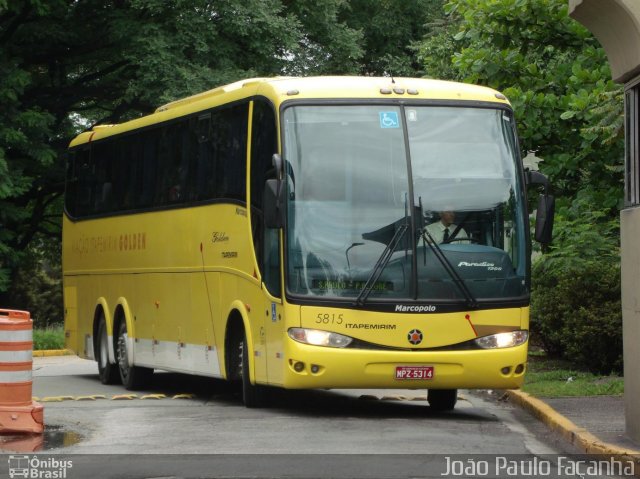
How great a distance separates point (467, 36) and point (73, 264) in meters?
7.54

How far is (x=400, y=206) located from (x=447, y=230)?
21.9 inches

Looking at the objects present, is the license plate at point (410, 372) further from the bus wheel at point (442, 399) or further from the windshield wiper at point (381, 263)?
the bus wheel at point (442, 399)

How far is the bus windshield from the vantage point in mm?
14789

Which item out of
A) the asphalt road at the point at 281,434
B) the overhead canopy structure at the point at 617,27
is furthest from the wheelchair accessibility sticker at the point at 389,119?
the asphalt road at the point at 281,434

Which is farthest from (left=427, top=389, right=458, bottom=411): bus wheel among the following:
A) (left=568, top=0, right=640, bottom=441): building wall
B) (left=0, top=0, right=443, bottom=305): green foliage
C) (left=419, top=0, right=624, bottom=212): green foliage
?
(left=0, top=0, right=443, bottom=305): green foliage

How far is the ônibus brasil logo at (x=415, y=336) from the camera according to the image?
14703mm

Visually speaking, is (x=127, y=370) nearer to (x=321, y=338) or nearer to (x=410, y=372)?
(x=321, y=338)

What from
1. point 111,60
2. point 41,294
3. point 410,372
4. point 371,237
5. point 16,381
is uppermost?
point 111,60

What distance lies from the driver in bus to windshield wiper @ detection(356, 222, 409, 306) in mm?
295

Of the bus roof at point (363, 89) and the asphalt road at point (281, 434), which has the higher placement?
the bus roof at point (363, 89)

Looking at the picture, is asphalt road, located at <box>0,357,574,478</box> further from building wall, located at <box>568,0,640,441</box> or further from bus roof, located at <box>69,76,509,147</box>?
bus roof, located at <box>69,76,509,147</box>

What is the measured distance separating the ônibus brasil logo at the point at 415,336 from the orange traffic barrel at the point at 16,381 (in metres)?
3.78

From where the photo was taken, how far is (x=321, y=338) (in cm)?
1468

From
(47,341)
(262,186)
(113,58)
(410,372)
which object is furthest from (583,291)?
(113,58)
